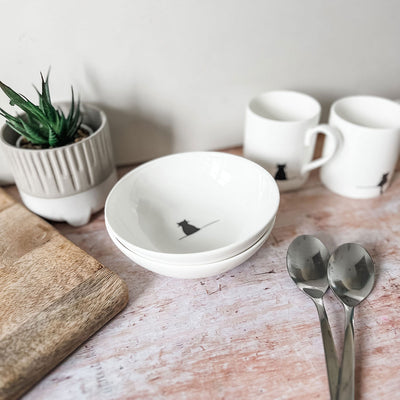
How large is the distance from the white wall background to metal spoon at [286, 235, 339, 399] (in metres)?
0.23

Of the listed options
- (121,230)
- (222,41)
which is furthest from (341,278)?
(222,41)

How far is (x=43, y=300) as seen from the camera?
0.35m

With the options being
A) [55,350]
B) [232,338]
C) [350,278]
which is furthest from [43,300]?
[350,278]

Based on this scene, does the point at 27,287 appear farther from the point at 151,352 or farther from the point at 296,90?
the point at 296,90

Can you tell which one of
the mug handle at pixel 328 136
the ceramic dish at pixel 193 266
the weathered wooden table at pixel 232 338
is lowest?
the weathered wooden table at pixel 232 338

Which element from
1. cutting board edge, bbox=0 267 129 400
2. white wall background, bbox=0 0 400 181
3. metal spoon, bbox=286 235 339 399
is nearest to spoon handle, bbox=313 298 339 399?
metal spoon, bbox=286 235 339 399

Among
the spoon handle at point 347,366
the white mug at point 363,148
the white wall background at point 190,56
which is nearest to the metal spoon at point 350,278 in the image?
the spoon handle at point 347,366

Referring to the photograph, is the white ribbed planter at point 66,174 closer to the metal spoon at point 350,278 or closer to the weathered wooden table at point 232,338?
the weathered wooden table at point 232,338

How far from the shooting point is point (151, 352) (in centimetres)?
34

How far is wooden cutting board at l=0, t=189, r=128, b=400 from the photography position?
1.02ft

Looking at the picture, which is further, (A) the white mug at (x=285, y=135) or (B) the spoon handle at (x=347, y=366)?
(A) the white mug at (x=285, y=135)

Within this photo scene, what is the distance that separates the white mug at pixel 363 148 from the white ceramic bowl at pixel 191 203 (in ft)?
0.39

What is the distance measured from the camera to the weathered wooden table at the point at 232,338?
311 mm

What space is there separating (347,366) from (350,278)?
92 millimetres
